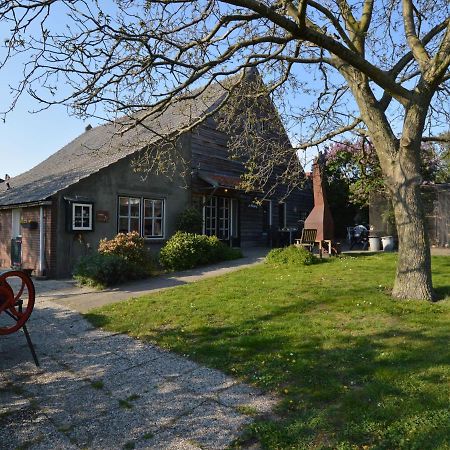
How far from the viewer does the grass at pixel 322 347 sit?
128 inches

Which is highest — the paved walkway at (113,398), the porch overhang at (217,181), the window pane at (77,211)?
the porch overhang at (217,181)

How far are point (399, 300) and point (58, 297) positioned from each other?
23.5 feet

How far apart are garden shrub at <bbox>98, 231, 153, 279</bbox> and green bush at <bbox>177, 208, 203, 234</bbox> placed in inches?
167

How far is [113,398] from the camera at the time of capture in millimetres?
4156

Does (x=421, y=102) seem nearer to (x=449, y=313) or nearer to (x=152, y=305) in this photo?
(x=449, y=313)

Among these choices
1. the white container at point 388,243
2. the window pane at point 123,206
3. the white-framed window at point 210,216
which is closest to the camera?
the window pane at point 123,206

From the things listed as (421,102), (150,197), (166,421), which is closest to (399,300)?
(421,102)

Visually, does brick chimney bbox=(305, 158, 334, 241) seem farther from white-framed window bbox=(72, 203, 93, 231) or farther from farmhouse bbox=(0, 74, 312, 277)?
white-framed window bbox=(72, 203, 93, 231)

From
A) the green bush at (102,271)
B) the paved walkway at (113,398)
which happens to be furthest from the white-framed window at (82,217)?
the paved walkway at (113,398)

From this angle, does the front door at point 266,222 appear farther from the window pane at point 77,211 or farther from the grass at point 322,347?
the grass at point 322,347

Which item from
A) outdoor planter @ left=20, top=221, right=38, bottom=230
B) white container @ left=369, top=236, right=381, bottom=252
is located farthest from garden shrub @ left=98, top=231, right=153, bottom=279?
white container @ left=369, top=236, right=381, bottom=252

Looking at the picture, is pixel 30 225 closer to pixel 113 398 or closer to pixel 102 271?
pixel 102 271

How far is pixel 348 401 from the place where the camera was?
3641 mm

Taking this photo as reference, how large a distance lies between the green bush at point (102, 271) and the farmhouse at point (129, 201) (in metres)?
1.26
